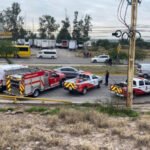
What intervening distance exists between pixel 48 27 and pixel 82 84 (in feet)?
289

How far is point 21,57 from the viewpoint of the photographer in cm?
6606

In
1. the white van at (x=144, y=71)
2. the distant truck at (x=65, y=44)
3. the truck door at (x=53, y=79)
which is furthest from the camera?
the distant truck at (x=65, y=44)

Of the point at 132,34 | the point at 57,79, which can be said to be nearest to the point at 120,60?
the point at 57,79

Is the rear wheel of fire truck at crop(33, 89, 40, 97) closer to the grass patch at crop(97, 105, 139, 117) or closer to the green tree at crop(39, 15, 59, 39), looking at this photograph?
the grass patch at crop(97, 105, 139, 117)

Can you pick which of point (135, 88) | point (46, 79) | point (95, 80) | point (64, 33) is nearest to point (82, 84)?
point (95, 80)

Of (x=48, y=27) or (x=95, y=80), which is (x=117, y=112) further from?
(x=48, y=27)

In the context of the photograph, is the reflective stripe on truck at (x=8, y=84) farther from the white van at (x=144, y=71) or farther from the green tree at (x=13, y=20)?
the green tree at (x=13, y=20)

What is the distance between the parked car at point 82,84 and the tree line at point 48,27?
259ft

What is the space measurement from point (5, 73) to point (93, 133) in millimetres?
16850

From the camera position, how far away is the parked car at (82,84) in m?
27.9

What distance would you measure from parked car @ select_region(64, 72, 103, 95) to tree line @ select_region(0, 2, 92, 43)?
79.1 m

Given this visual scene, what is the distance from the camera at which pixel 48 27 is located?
114438mm

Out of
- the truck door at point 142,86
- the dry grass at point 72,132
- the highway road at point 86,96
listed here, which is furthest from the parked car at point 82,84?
the dry grass at point 72,132

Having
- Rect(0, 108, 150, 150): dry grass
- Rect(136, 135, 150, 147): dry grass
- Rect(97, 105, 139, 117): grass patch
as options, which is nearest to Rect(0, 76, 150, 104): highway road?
Rect(97, 105, 139, 117): grass patch
